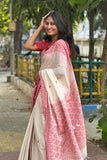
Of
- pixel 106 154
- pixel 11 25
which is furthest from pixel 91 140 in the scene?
pixel 11 25

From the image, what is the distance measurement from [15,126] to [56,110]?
2.89 metres

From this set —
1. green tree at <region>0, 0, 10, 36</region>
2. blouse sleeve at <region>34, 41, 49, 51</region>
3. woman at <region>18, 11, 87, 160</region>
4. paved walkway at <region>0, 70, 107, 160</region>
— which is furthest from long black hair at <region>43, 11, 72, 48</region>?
green tree at <region>0, 0, 10, 36</region>

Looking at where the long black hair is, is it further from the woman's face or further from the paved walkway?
the paved walkway

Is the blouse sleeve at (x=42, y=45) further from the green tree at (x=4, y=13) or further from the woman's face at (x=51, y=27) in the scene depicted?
the green tree at (x=4, y=13)

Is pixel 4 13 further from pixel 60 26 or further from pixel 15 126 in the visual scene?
pixel 60 26

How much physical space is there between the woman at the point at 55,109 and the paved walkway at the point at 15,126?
818 mm

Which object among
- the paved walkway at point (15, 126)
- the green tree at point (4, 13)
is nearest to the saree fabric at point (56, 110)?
the paved walkway at point (15, 126)

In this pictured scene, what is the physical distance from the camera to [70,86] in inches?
161

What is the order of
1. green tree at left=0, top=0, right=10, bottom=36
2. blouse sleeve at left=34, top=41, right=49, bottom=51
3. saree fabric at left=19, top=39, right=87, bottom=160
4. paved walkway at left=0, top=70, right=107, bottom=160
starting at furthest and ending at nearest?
1. green tree at left=0, top=0, right=10, bottom=36
2. paved walkway at left=0, top=70, right=107, bottom=160
3. blouse sleeve at left=34, top=41, right=49, bottom=51
4. saree fabric at left=19, top=39, right=87, bottom=160

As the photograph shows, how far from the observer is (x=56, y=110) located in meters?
3.88

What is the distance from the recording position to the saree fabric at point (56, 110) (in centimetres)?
385

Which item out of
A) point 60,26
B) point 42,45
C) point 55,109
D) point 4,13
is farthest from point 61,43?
point 4,13

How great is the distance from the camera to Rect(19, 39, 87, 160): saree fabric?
3854mm

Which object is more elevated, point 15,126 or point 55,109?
point 55,109
